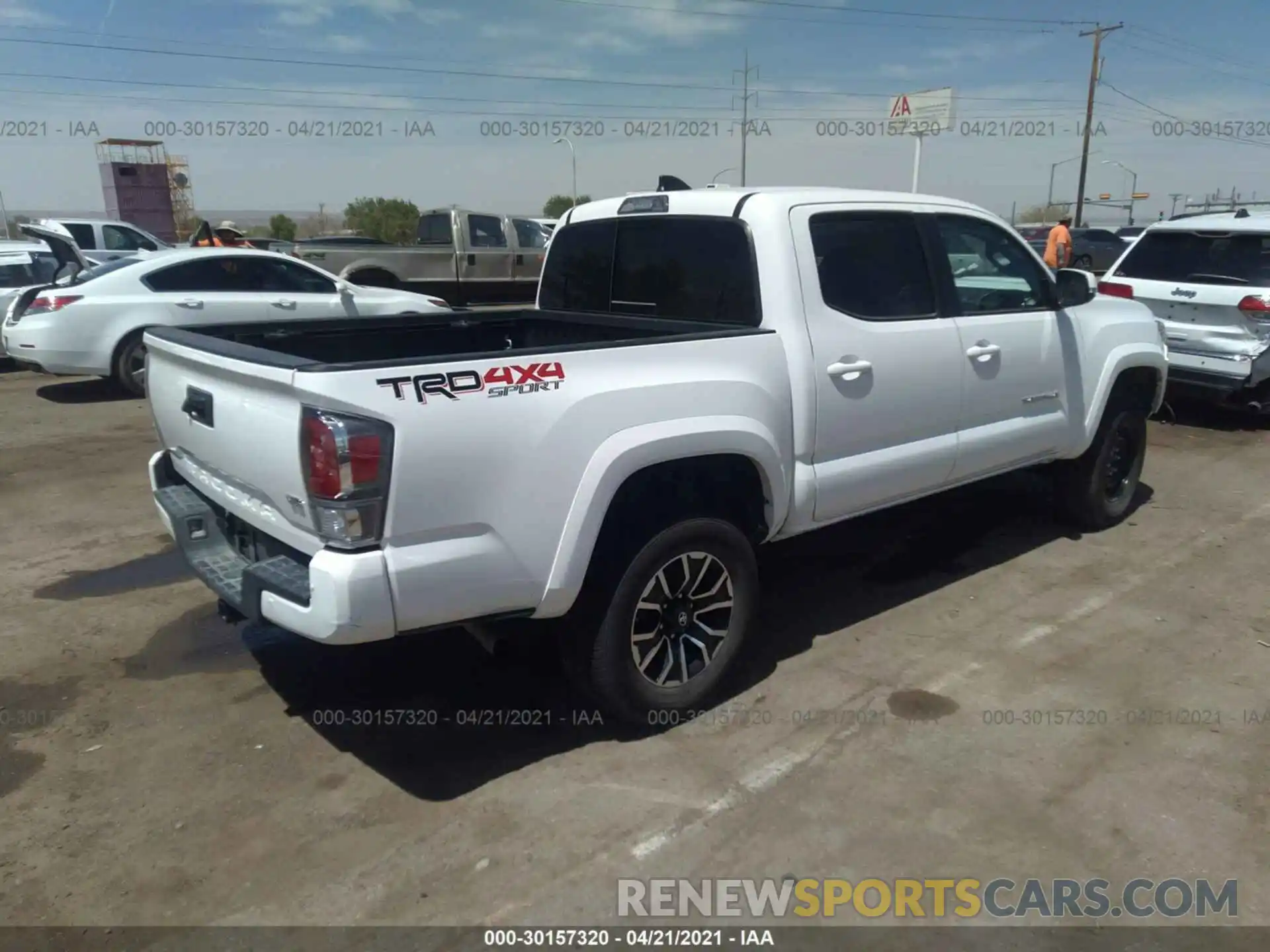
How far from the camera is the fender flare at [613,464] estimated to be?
3037 mm

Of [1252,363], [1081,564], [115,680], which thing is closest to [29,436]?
[115,680]

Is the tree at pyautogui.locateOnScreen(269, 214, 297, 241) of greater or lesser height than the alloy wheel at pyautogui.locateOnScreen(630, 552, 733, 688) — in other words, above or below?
above

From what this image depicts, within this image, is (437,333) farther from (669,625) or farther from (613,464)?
(669,625)

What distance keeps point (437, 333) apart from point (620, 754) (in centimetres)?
228

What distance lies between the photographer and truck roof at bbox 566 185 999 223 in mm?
3861

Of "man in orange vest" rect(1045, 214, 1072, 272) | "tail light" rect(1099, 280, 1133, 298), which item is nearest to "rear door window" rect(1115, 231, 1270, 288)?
"tail light" rect(1099, 280, 1133, 298)

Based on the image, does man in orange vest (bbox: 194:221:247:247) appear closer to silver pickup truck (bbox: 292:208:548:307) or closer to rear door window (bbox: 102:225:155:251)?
silver pickup truck (bbox: 292:208:548:307)

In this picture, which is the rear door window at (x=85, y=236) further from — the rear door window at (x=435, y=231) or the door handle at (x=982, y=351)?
the door handle at (x=982, y=351)

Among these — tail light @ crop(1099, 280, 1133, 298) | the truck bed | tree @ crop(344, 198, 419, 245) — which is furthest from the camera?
tree @ crop(344, 198, 419, 245)

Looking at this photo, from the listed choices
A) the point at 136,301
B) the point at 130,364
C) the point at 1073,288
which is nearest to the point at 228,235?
the point at 136,301

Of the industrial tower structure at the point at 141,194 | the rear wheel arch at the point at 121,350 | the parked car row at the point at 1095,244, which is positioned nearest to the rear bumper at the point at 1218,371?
the rear wheel arch at the point at 121,350

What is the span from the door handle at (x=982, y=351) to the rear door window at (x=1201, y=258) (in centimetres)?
498

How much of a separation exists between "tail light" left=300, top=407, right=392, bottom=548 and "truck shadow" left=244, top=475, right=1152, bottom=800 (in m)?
0.87

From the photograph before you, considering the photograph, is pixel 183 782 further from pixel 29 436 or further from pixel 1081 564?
pixel 29 436
